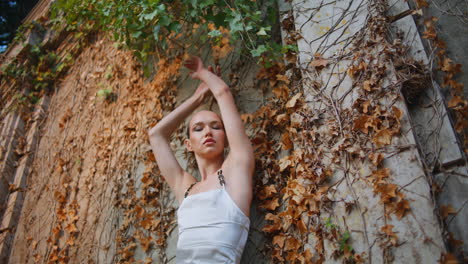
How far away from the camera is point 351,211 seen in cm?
198

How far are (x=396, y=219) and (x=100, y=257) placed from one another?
2.71m

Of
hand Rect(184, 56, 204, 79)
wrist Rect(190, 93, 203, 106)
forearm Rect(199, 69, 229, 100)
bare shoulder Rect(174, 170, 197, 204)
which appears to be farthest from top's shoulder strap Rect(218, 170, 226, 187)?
hand Rect(184, 56, 204, 79)

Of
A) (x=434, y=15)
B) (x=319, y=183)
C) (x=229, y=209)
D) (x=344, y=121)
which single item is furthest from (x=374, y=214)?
(x=434, y=15)

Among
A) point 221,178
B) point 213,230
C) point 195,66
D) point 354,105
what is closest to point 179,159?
point 195,66

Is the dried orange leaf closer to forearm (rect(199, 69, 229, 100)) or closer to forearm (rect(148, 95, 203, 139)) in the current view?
forearm (rect(199, 69, 229, 100))

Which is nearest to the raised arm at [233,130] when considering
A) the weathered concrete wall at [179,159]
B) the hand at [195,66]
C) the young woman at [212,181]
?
the young woman at [212,181]

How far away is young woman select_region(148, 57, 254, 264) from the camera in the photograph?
219 centimetres

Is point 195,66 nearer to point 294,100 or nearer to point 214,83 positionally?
point 214,83

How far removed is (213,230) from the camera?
7.19 ft

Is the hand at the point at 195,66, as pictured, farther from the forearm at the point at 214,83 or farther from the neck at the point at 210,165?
the neck at the point at 210,165

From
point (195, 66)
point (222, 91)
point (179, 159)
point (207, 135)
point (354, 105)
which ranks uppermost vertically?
point (195, 66)

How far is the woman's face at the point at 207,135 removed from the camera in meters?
2.62

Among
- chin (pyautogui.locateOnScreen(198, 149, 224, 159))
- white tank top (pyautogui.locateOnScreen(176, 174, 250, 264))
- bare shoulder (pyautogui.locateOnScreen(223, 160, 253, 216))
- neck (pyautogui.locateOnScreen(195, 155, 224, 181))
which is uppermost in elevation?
chin (pyautogui.locateOnScreen(198, 149, 224, 159))

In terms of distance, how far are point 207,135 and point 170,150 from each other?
39cm
